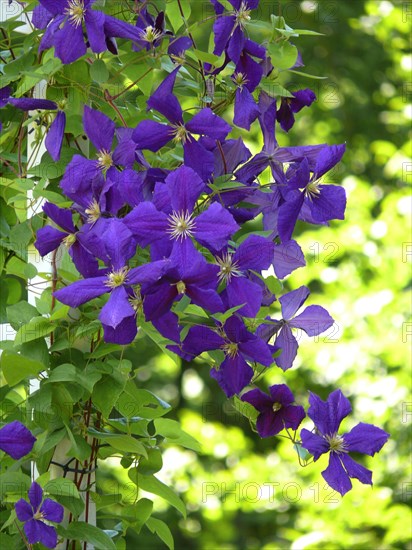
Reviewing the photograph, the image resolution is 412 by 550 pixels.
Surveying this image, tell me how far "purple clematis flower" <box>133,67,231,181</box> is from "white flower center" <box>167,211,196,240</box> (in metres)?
0.09

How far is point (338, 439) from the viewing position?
90 cm

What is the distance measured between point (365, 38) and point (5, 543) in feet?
13.3

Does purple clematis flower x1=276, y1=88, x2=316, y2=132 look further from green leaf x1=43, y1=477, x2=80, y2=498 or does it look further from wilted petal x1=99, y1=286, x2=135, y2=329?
green leaf x1=43, y1=477, x2=80, y2=498

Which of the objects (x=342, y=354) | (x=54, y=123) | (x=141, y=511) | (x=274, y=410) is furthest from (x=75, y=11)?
(x=342, y=354)

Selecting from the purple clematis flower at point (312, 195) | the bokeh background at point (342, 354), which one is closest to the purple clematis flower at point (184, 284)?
the purple clematis flower at point (312, 195)

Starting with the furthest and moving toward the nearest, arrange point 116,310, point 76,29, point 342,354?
point 342,354 < point 76,29 < point 116,310

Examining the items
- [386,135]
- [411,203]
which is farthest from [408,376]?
[386,135]

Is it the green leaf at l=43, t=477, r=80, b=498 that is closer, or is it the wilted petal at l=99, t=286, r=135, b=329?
the wilted petal at l=99, t=286, r=135, b=329

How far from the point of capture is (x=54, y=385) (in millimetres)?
882

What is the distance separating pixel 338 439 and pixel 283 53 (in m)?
0.42

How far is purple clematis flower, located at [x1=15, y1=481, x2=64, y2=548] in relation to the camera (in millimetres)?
853

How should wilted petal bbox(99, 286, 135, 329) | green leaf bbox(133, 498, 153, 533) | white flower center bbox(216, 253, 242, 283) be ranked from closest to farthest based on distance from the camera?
1. wilted petal bbox(99, 286, 135, 329)
2. white flower center bbox(216, 253, 242, 283)
3. green leaf bbox(133, 498, 153, 533)

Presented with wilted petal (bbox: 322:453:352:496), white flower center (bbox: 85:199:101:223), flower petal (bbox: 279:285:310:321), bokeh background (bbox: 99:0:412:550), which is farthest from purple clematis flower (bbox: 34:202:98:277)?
bokeh background (bbox: 99:0:412:550)

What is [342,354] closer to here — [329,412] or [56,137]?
[329,412]
